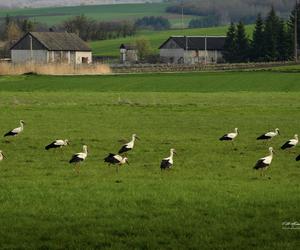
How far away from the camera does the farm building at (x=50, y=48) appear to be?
150 m

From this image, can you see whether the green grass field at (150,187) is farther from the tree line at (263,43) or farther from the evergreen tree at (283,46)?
the evergreen tree at (283,46)

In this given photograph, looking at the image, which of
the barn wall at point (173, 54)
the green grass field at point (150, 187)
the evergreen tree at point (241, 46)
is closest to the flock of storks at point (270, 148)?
the green grass field at point (150, 187)

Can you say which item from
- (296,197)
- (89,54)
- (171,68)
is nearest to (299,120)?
(296,197)

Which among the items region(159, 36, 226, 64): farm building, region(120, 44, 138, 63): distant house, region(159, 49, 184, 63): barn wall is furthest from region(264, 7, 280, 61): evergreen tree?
region(159, 49, 184, 63): barn wall

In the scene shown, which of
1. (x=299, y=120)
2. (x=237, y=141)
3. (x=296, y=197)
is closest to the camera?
(x=296, y=197)

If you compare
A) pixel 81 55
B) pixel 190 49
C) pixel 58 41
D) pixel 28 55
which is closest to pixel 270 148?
pixel 58 41

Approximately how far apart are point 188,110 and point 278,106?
6.32 meters

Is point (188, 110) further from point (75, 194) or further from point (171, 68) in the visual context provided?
point (171, 68)

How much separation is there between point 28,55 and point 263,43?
4616cm

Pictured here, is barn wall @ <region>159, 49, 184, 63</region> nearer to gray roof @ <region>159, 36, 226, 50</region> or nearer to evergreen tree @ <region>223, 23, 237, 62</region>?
gray roof @ <region>159, 36, 226, 50</region>

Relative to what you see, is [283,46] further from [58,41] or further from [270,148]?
[270,148]

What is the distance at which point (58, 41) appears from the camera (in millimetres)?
152625

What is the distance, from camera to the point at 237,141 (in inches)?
1139

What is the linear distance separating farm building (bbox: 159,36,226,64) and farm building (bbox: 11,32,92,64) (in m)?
31.9
